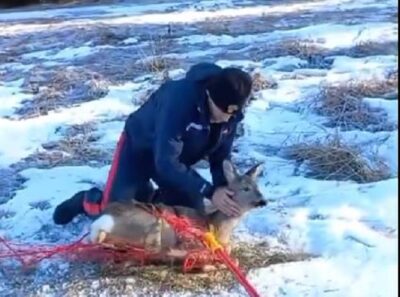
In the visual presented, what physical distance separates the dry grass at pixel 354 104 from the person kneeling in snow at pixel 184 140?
2.03 meters

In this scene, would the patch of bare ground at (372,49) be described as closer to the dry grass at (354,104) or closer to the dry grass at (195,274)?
the dry grass at (354,104)

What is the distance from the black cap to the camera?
4.01 meters

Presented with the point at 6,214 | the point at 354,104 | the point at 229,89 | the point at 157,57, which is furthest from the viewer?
the point at 157,57

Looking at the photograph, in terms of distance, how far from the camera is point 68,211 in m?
4.80

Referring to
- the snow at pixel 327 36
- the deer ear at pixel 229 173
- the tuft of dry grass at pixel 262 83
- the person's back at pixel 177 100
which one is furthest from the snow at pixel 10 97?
the deer ear at pixel 229 173

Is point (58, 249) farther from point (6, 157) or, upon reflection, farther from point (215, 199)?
point (6, 157)

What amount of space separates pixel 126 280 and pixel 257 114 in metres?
2.74

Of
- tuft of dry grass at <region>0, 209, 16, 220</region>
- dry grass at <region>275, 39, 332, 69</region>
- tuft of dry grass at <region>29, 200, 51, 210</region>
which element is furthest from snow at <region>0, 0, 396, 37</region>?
tuft of dry grass at <region>0, 209, 16, 220</region>

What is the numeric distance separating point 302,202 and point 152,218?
107 cm

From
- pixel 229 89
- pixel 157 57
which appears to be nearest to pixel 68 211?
pixel 229 89

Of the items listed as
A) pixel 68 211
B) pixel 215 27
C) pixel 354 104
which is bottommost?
pixel 215 27

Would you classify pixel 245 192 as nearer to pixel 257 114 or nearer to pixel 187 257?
pixel 187 257

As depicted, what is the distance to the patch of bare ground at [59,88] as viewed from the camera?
7146 mm

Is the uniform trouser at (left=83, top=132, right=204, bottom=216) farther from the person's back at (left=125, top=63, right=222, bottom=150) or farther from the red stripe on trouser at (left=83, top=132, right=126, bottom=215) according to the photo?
the person's back at (left=125, top=63, right=222, bottom=150)
